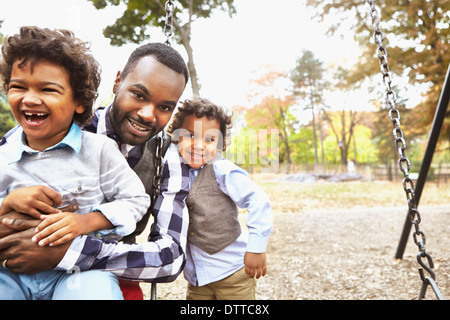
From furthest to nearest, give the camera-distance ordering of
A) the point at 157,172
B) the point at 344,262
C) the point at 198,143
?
the point at 344,262 < the point at 198,143 < the point at 157,172

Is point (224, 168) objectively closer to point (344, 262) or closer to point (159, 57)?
point (159, 57)

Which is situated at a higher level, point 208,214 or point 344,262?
point 208,214

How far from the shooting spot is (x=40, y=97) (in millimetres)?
1136

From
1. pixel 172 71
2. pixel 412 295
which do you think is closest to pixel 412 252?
pixel 412 295

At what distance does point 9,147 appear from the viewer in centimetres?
124

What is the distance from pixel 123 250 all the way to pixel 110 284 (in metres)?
0.13

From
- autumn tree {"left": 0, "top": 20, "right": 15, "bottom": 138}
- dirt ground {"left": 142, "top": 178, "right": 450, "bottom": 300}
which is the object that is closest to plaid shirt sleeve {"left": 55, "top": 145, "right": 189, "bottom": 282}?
dirt ground {"left": 142, "top": 178, "right": 450, "bottom": 300}

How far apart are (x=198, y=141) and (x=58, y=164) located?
69cm

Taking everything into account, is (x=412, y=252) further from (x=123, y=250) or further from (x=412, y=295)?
(x=123, y=250)

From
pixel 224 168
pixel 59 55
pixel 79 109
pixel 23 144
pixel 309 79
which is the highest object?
pixel 309 79

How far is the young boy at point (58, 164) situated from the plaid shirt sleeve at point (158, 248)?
→ 0.16 ft

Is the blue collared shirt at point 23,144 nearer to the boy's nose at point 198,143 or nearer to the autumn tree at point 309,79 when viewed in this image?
the boy's nose at point 198,143

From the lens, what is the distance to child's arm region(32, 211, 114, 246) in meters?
1.11

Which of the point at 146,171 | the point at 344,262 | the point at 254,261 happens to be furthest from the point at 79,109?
the point at 344,262
